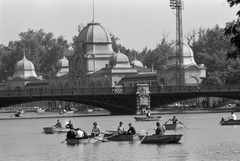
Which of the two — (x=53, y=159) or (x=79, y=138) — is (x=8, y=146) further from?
(x=53, y=159)

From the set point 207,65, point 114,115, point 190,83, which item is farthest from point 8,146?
point 207,65

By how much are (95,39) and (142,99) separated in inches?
1879

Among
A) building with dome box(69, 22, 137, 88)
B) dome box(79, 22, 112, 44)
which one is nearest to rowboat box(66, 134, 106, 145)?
building with dome box(69, 22, 137, 88)

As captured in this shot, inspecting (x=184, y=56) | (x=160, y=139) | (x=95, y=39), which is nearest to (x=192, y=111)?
(x=184, y=56)

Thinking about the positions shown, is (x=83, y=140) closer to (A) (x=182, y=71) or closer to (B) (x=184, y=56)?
(A) (x=182, y=71)

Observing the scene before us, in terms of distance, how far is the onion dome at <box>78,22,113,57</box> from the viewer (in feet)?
570

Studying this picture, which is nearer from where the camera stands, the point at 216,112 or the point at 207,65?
the point at 216,112

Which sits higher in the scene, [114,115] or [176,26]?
[176,26]

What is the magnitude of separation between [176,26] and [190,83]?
100 ft

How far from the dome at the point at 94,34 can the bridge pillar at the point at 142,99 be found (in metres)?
45.4

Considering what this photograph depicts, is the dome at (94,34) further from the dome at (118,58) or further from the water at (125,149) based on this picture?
the water at (125,149)

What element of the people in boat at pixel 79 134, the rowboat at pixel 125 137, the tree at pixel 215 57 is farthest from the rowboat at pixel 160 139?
the tree at pixel 215 57

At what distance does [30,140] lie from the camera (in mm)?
79000

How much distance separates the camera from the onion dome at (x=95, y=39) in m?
174
